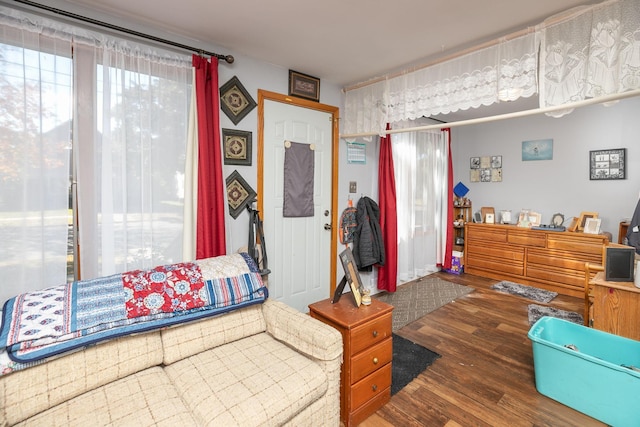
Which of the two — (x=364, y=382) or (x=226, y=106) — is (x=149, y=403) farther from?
(x=226, y=106)

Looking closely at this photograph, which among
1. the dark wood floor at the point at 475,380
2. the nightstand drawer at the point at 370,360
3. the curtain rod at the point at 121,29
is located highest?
the curtain rod at the point at 121,29

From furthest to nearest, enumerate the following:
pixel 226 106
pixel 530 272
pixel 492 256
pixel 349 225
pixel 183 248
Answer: pixel 492 256 → pixel 530 272 → pixel 349 225 → pixel 226 106 → pixel 183 248

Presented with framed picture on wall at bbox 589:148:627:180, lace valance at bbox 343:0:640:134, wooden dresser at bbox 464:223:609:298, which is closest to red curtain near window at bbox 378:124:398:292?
lace valance at bbox 343:0:640:134

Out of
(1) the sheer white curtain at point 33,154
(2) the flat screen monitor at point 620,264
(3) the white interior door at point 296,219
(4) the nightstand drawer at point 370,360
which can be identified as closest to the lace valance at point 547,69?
(3) the white interior door at point 296,219

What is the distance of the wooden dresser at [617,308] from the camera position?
2053mm

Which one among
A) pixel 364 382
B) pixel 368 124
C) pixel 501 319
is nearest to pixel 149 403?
pixel 364 382

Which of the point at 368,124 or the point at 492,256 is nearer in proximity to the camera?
the point at 368,124

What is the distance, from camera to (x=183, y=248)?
2.18 meters

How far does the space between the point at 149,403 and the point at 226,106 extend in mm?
2055

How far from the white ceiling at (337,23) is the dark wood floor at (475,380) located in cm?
243

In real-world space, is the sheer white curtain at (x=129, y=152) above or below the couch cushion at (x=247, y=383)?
above

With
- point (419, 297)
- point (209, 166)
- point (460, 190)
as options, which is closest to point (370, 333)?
point (209, 166)

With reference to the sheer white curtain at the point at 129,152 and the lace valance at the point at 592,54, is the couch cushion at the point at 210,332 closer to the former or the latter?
the sheer white curtain at the point at 129,152

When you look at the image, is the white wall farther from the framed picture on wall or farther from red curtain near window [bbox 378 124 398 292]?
red curtain near window [bbox 378 124 398 292]
